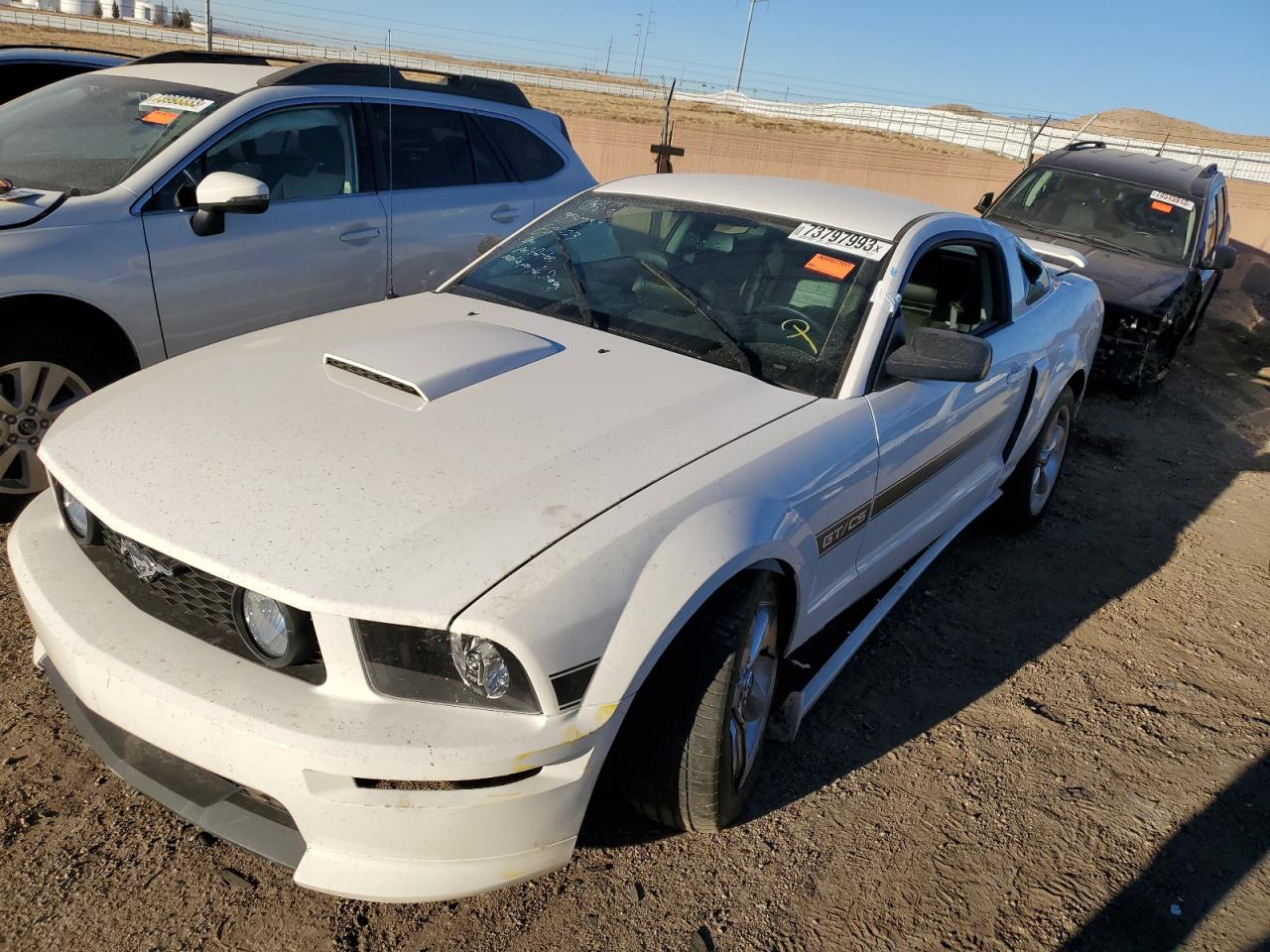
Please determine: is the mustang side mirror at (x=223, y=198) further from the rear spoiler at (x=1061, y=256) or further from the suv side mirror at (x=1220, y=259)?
the suv side mirror at (x=1220, y=259)

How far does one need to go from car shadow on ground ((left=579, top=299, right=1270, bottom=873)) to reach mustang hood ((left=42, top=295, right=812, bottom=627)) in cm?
89

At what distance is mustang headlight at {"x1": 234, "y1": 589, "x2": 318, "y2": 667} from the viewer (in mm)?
1989

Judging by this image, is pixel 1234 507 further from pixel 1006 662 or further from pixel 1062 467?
pixel 1006 662

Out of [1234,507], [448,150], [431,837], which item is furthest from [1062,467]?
[431,837]

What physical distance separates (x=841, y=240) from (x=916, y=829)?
1.90 metres

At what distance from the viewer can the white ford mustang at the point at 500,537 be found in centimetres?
194

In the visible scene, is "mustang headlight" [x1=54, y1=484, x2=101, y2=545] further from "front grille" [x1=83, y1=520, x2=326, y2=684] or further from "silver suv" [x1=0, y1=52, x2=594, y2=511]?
"silver suv" [x1=0, y1=52, x2=594, y2=511]

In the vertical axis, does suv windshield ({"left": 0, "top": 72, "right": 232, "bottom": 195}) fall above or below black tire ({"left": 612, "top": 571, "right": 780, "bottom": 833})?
above

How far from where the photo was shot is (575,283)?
11.5 ft

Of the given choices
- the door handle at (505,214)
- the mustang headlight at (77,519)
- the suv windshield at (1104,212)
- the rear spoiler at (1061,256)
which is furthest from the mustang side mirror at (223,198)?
the suv windshield at (1104,212)

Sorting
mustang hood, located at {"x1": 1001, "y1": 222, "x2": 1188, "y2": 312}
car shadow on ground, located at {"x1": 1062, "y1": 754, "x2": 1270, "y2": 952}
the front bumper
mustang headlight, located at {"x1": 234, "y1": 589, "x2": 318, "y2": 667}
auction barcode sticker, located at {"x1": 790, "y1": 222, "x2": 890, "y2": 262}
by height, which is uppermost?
auction barcode sticker, located at {"x1": 790, "y1": 222, "x2": 890, "y2": 262}

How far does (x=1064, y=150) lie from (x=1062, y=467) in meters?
4.94

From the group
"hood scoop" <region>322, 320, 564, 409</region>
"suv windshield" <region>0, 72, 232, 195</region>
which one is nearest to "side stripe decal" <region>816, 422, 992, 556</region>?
"hood scoop" <region>322, 320, 564, 409</region>

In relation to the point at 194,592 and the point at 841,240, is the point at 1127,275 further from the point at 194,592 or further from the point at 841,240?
the point at 194,592
